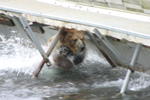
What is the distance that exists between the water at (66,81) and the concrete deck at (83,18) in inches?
51.7

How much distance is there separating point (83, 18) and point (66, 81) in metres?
1.97

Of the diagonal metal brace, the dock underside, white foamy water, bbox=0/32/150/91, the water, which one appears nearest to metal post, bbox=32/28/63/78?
the dock underside

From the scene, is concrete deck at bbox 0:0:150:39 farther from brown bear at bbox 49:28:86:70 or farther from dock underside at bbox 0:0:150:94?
brown bear at bbox 49:28:86:70

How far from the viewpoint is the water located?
28.8 feet

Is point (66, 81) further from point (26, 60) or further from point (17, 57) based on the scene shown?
point (17, 57)

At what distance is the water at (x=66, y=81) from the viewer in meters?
8.77

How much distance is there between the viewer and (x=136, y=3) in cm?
952

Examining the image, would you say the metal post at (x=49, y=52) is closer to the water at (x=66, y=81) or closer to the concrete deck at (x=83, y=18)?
the water at (x=66, y=81)

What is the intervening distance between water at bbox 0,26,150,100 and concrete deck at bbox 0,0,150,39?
51.7 inches

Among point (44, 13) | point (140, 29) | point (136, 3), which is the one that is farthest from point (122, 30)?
point (136, 3)

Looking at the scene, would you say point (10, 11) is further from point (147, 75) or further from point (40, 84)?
point (147, 75)

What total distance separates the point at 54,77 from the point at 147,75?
1.83 meters

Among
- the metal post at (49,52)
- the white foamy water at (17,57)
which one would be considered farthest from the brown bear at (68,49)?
the white foamy water at (17,57)

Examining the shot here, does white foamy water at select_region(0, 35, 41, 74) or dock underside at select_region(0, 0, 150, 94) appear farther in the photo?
white foamy water at select_region(0, 35, 41, 74)
